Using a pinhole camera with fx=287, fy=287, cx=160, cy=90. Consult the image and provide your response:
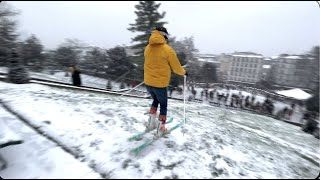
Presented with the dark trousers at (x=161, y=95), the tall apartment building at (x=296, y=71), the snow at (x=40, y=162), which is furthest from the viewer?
the tall apartment building at (x=296, y=71)

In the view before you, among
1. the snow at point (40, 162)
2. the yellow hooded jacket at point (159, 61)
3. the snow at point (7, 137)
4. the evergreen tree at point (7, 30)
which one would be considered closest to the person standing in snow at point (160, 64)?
the yellow hooded jacket at point (159, 61)

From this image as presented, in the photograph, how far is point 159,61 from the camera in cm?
503

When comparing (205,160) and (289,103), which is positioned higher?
(205,160)

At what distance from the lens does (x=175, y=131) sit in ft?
Answer: 19.5

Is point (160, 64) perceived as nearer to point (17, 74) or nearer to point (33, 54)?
point (17, 74)

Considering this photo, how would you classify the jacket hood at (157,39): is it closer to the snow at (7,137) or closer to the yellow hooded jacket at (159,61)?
the yellow hooded jacket at (159,61)

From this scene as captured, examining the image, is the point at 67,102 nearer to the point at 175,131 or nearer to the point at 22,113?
the point at 22,113

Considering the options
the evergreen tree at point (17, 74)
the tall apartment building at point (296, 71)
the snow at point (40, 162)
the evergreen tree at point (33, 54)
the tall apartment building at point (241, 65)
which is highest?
the evergreen tree at point (17, 74)

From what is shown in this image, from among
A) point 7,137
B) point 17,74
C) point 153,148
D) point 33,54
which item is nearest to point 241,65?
point 33,54

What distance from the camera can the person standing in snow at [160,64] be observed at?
4.97 metres

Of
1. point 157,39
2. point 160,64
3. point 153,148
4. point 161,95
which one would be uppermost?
point 157,39

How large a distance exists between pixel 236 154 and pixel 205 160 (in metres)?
0.77

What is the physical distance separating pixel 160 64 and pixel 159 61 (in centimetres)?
6

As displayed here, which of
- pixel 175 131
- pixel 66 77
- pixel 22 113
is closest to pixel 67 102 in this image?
pixel 22 113
